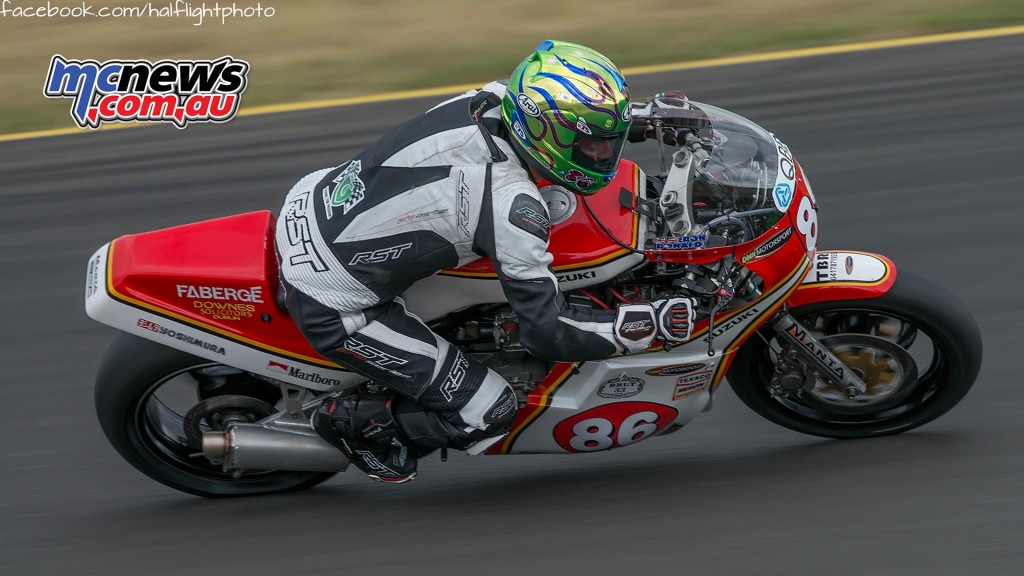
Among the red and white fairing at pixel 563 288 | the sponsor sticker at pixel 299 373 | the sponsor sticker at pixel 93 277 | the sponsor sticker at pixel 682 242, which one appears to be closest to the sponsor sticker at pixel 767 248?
the red and white fairing at pixel 563 288

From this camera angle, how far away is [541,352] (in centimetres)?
380

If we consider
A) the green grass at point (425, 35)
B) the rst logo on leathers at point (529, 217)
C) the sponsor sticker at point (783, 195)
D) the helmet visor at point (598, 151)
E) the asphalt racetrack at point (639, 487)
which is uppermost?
the green grass at point (425, 35)

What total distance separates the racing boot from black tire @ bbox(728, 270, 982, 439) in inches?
52.0

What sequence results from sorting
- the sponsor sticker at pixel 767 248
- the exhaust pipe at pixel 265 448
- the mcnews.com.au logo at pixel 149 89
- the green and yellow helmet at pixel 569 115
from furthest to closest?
1. the mcnews.com.au logo at pixel 149 89
2. the exhaust pipe at pixel 265 448
3. the sponsor sticker at pixel 767 248
4. the green and yellow helmet at pixel 569 115

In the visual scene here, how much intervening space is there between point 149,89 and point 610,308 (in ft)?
20.2

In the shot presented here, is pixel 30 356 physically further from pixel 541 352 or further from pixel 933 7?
pixel 933 7

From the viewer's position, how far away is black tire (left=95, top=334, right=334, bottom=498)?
4162mm

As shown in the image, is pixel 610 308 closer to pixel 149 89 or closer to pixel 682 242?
pixel 682 242

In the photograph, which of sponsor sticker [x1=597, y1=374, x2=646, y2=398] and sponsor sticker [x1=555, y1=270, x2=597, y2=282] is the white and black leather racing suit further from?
sponsor sticker [x1=597, y1=374, x2=646, y2=398]

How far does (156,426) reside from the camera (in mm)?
4504

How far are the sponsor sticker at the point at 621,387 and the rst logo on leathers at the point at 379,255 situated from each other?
949 mm

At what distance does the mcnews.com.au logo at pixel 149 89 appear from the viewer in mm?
8586

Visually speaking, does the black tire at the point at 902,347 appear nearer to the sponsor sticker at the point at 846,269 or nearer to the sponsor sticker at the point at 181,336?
the sponsor sticker at the point at 846,269

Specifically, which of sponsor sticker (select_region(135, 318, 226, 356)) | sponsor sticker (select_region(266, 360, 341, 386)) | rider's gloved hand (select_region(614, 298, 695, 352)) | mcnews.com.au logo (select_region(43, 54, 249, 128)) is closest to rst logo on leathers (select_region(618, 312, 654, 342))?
rider's gloved hand (select_region(614, 298, 695, 352))
